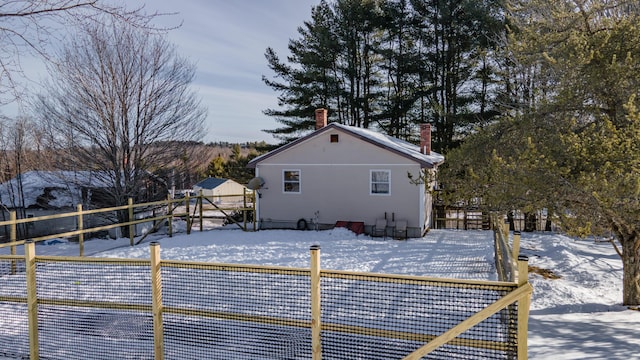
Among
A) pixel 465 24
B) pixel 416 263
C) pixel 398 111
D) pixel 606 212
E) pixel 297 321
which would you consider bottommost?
pixel 416 263

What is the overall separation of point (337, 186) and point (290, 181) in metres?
1.94

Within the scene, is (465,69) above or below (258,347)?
above

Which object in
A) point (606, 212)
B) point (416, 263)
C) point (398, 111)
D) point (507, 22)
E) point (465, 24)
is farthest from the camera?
point (398, 111)

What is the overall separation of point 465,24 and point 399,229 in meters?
13.8

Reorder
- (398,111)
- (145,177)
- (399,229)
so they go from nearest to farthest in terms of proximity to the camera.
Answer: (399,229), (145,177), (398,111)

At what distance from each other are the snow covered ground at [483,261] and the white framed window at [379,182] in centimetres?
184

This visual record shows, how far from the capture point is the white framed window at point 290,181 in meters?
16.3

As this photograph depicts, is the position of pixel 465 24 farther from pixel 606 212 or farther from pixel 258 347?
pixel 258 347

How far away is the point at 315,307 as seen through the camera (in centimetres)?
387

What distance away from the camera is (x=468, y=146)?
7875mm

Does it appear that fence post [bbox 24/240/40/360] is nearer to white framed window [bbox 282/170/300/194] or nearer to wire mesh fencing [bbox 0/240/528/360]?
wire mesh fencing [bbox 0/240/528/360]

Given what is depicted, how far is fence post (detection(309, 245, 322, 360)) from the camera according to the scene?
3875mm

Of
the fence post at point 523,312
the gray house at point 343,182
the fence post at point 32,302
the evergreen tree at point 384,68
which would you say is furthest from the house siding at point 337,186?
the fence post at point 32,302

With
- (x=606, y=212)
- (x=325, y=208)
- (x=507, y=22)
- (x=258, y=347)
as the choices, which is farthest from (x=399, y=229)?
(x=507, y=22)
